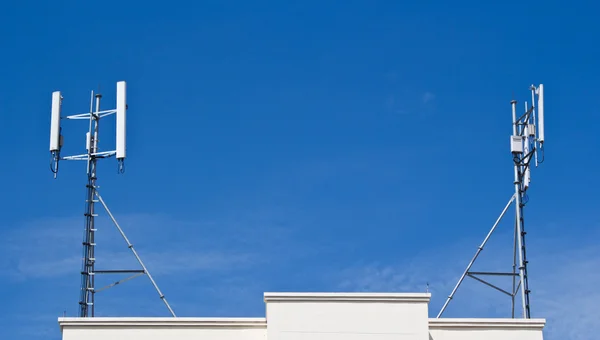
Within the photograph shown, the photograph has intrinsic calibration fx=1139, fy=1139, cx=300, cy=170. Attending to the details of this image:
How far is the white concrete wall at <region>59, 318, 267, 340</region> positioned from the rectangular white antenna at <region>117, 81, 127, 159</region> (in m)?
6.45

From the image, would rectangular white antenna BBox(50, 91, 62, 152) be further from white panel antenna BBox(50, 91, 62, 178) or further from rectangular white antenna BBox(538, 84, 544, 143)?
rectangular white antenna BBox(538, 84, 544, 143)

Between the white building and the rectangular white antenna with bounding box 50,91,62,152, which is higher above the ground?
the rectangular white antenna with bounding box 50,91,62,152

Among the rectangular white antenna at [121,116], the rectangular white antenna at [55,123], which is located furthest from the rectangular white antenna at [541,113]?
the rectangular white antenna at [55,123]

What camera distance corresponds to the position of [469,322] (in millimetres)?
36969

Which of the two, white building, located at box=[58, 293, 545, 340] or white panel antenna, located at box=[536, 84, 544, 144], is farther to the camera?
white panel antenna, located at box=[536, 84, 544, 144]

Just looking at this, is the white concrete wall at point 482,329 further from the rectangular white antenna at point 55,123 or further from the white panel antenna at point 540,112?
the rectangular white antenna at point 55,123

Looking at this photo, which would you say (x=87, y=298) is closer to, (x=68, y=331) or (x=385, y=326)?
(x=68, y=331)

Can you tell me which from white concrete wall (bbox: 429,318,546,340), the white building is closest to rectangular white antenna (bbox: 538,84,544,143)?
white concrete wall (bbox: 429,318,546,340)

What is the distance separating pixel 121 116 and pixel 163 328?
8272 millimetres

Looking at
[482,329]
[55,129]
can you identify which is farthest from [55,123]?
[482,329]

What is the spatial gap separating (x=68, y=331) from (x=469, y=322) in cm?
1283

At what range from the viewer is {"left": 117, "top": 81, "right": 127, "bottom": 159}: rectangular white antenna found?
130ft

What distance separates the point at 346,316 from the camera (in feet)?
118

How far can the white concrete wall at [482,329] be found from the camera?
121 ft
